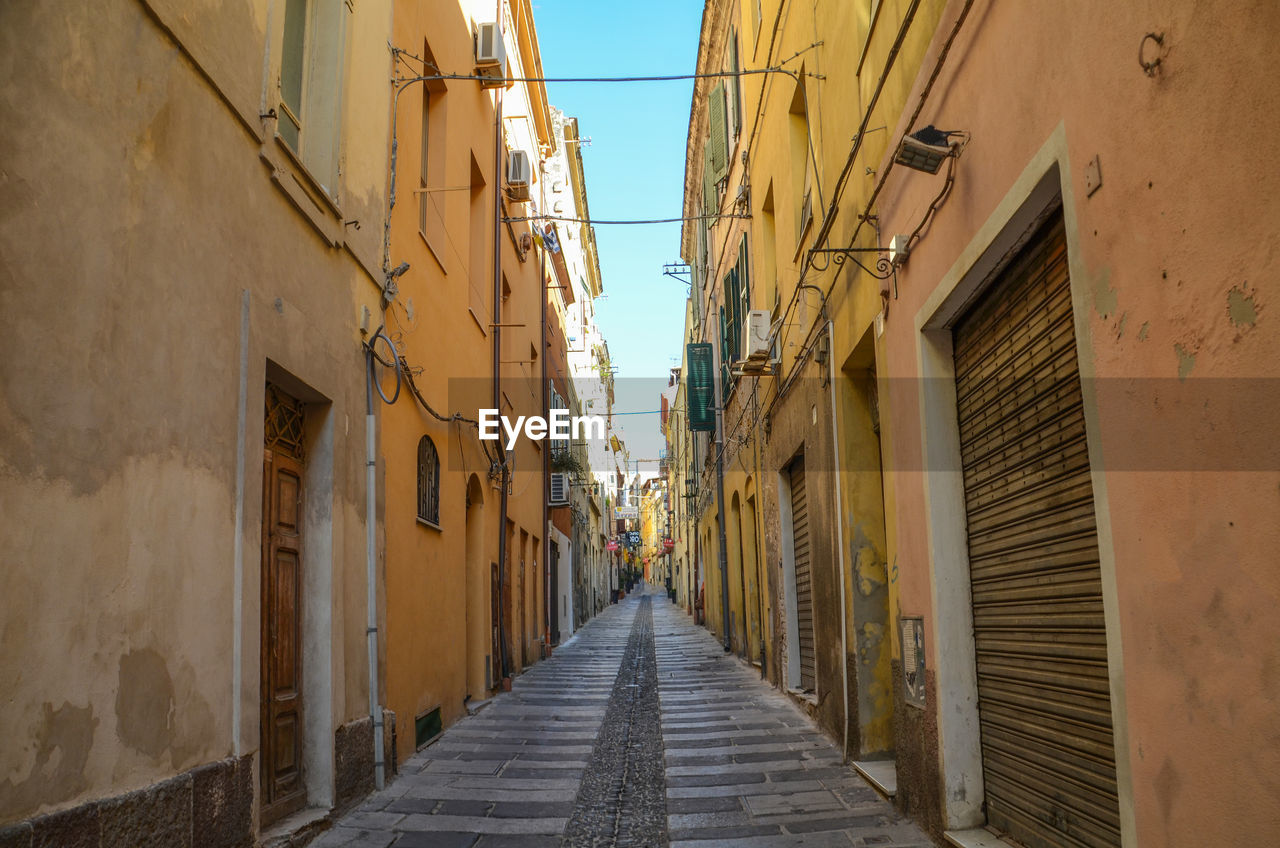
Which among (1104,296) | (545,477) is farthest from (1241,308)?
(545,477)

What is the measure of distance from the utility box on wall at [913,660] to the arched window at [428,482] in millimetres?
4330

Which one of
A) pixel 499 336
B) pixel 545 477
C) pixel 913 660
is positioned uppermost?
pixel 499 336

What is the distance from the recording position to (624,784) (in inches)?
267

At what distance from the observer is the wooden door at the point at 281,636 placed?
5289mm

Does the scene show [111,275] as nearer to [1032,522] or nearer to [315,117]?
[315,117]

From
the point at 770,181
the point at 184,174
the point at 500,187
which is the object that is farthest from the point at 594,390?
the point at 184,174

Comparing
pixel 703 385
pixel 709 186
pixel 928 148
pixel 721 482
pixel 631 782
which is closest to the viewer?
pixel 928 148

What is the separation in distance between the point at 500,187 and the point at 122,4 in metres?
9.62

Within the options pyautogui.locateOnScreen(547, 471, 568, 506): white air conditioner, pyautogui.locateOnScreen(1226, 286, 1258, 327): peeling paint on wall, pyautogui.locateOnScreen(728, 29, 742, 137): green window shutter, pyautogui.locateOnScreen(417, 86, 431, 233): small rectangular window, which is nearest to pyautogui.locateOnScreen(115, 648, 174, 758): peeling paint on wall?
pyautogui.locateOnScreen(1226, 286, 1258, 327): peeling paint on wall

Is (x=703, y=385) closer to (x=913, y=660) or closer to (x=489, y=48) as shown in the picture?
(x=489, y=48)

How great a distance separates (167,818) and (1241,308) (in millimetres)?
3973

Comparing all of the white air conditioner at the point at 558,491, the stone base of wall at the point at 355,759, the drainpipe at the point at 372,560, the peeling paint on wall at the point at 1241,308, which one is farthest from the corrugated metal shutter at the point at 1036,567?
the white air conditioner at the point at 558,491

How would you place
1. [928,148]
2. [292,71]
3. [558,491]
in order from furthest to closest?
[558,491]
[292,71]
[928,148]

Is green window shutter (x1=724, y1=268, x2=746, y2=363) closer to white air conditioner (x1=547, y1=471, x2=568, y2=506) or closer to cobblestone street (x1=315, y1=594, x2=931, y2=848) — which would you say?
cobblestone street (x1=315, y1=594, x2=931, y2=848)
